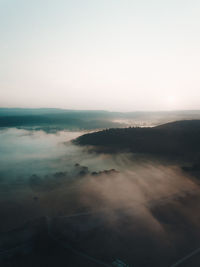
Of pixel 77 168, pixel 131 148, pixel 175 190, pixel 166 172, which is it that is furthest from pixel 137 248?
pixel 131 148

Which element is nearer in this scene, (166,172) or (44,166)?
(166,172)

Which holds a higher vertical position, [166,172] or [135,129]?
[135,129]

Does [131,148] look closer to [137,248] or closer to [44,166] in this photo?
[44,166]

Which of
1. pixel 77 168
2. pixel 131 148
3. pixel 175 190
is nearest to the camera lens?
pixel 175 190

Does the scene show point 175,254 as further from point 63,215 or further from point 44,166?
point 44,166

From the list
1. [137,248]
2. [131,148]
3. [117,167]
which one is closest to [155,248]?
[137,248]

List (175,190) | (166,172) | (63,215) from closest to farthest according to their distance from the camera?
(63,215), (175,190), (166,172)
